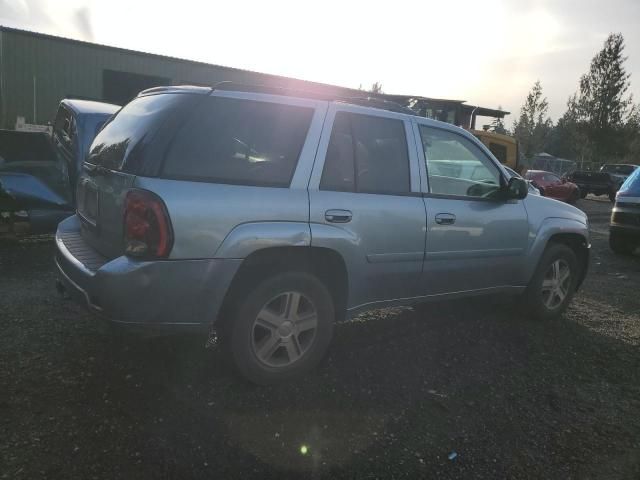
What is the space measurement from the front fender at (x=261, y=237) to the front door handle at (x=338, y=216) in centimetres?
17

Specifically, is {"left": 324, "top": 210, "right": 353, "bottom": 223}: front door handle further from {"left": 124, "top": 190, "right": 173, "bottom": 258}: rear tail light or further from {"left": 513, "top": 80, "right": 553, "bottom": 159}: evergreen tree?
{"left": 513, "top": 80, "right": 553, "bottom": 159}: evergreen tree

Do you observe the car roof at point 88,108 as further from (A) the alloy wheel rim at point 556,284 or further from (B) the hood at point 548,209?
(A) the alloy wheel rim at point 556,284

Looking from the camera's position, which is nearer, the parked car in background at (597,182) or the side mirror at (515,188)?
the side mirror at (515,188)

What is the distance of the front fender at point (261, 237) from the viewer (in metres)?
2.87

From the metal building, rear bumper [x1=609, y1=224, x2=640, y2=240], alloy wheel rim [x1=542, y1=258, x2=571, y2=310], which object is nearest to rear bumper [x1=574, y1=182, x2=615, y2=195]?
the metal building

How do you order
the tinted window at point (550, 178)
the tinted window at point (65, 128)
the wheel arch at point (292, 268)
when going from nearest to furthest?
1. the wheel arch at point (292, 268)
2. the tinted window at point (65, 128)
3. the tinted window at point (550, 178)

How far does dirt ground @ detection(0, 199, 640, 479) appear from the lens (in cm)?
256

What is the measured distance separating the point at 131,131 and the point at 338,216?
4.46 feet

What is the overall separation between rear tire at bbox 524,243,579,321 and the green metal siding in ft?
46.7

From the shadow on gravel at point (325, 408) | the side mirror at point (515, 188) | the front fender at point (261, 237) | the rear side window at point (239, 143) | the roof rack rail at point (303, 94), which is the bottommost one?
the shadow on gravel at point (325, 408)

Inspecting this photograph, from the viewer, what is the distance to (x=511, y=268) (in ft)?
14.8

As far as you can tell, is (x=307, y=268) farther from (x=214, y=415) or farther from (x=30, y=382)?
(x=30, y=382)

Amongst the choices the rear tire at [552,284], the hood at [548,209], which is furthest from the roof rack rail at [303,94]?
the rear tire at [552,284]

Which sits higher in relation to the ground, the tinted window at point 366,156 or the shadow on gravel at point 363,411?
the tinted window at point 366,156
